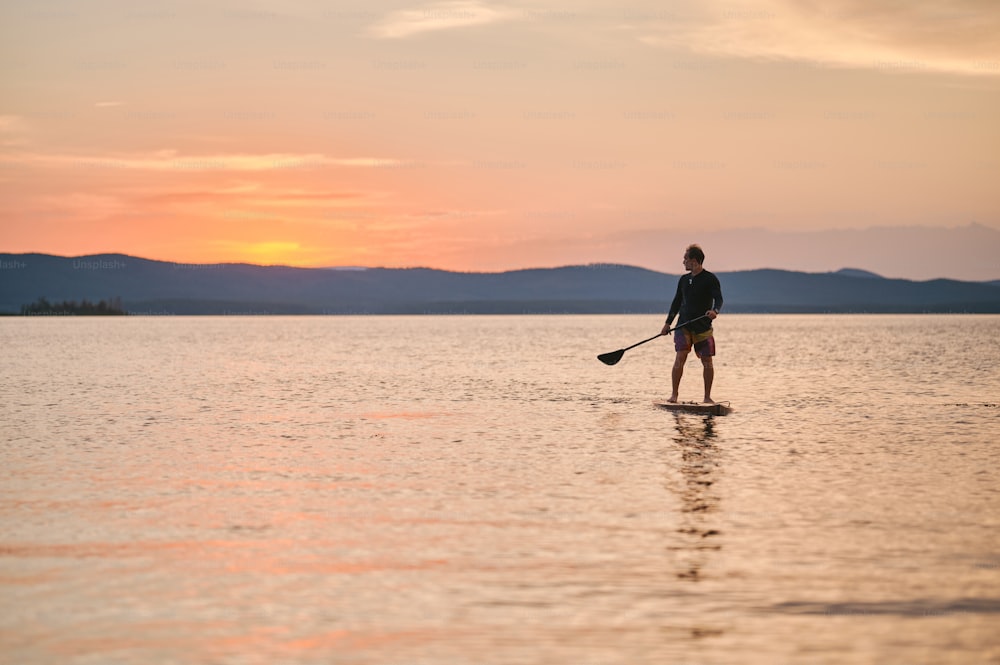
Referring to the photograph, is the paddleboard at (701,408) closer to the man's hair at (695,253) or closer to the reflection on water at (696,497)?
the reflection on water at (696,497)

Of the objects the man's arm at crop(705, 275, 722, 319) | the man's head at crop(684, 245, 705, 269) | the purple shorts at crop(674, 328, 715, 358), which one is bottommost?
the purple shorts at crop(674, 328, 715, 358)

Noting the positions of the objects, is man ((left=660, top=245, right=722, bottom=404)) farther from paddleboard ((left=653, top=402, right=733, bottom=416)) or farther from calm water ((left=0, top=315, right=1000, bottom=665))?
calm water ((left=0, top=315, right=1000, bottom=665))

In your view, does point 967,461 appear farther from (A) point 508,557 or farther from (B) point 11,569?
(B) point 11,569

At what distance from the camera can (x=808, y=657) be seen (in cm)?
543

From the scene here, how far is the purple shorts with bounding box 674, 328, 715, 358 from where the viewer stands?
18000 mm

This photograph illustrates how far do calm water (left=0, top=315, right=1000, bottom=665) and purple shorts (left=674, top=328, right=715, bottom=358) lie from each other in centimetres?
107

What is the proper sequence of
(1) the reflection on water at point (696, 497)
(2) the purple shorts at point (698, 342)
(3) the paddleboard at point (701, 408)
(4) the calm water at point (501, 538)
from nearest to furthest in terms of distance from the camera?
(4) the calm water at point (501, 538) → (1) the reflection on water at point (696, 497) → (3) the paddleboard at point (701, 408) → (2) the purple shorts at point (698, 342)

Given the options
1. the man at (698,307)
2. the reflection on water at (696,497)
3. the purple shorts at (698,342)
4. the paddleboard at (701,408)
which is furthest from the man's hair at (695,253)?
the reflection on water at (696,497)

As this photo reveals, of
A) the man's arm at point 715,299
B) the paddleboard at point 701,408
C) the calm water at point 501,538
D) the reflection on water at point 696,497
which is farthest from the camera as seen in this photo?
the paddleboard at point 701,408

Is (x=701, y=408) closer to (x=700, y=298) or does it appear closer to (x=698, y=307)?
(x=698, y=307)

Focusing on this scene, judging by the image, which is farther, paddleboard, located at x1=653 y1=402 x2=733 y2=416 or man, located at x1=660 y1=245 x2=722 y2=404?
man, located at x1=660 y1=245 x2=722 y2=404

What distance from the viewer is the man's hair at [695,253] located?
1809cm

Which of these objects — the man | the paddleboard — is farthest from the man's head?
the paddleboard

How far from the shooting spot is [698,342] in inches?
711
